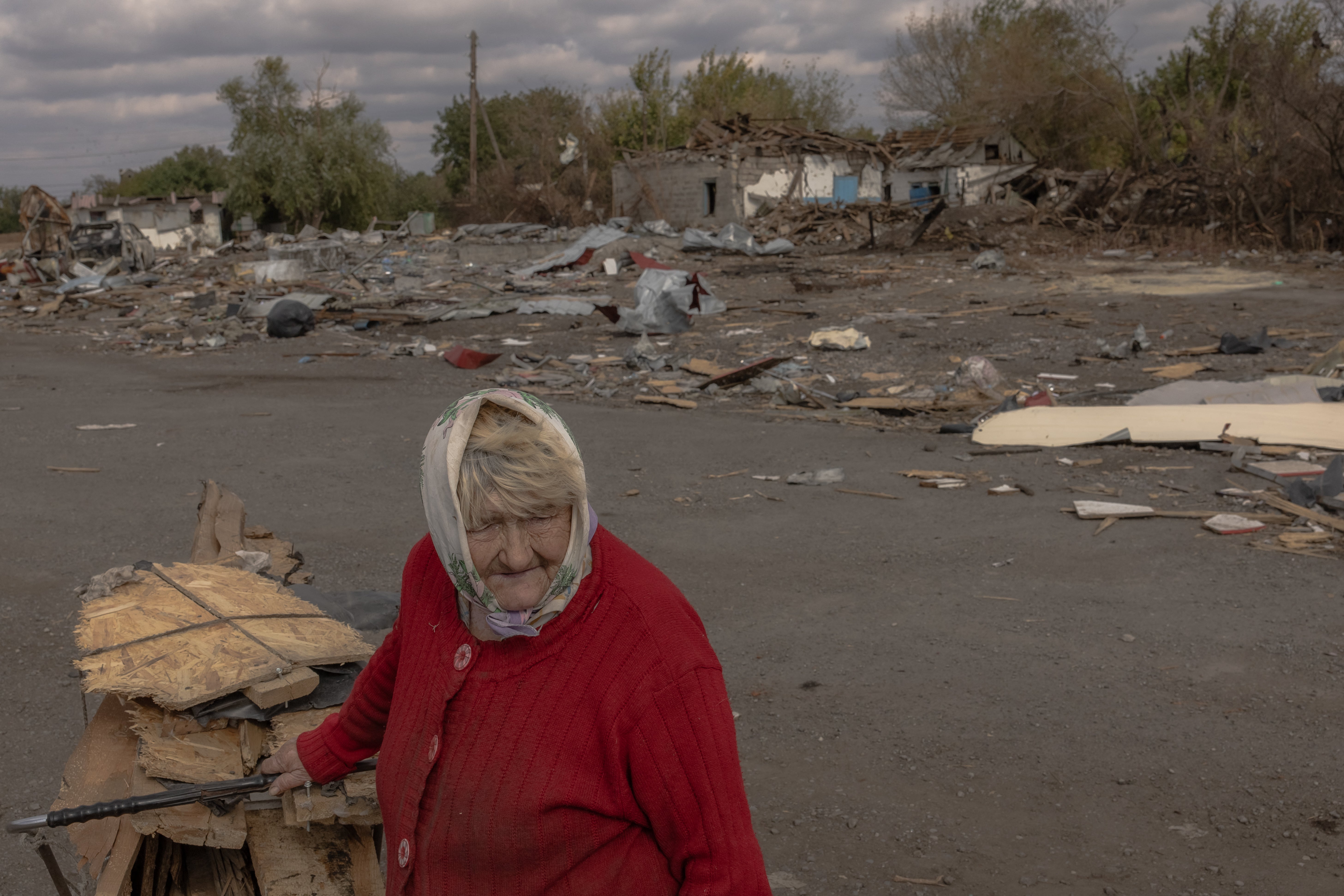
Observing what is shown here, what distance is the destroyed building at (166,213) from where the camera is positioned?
138ft

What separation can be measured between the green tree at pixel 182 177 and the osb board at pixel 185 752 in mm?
67484

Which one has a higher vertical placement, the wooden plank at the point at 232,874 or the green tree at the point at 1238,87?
the green tree at the point at 1238,87

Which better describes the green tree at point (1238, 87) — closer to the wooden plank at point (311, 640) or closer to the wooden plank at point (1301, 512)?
the wooden plank at point (1301, 512)

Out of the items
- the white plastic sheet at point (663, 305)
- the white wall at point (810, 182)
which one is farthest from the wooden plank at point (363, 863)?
the white wall at point (810, 182)

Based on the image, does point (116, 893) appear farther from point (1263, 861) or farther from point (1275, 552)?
point (1275, 552)

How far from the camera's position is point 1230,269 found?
22.0m

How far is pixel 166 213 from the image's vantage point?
43.9 m

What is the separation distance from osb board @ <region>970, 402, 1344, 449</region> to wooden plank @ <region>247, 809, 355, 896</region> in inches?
289

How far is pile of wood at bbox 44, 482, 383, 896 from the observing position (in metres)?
2.12

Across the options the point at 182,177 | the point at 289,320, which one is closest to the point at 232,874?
the point at 289,320

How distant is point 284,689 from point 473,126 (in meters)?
48.9

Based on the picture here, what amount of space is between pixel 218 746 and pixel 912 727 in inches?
108

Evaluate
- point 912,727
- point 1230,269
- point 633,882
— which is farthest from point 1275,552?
point 1230,269

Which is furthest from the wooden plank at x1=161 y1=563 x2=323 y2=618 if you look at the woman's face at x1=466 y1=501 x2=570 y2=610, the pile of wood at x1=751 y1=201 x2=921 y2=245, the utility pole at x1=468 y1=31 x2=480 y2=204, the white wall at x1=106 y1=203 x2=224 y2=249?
the white wall at x1=106 y1=203 x2=224 y2=249
